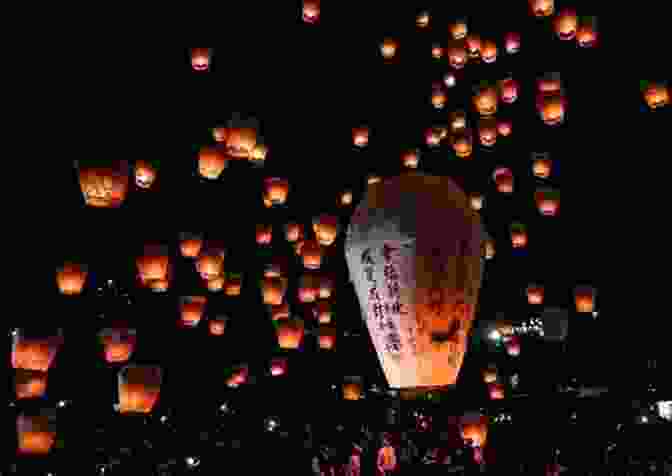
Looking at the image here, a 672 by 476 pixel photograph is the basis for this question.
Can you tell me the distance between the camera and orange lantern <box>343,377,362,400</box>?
37.4 ft

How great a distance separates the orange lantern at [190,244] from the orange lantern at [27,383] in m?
3.09

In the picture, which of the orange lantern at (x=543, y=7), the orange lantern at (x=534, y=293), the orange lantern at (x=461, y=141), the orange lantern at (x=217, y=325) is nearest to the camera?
the orange lantern at (x=543, y=7)

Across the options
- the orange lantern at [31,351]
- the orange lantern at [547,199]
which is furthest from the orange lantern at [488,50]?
the orange lantern at [31,351]

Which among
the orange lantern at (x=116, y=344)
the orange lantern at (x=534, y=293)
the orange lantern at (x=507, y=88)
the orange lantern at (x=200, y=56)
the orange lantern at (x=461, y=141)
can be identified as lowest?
the orange lantern at (x=116, y=344)

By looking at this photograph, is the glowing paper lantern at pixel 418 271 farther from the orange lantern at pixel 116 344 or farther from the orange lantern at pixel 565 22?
the orange lantern at pixel 565 22

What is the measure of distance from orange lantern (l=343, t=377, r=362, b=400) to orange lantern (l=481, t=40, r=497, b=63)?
5.44 meters

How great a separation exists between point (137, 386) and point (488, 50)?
7096 millimetres

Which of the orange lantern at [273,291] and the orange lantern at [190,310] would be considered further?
the orange lantern at [273,291]

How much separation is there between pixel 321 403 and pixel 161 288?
9.89ft

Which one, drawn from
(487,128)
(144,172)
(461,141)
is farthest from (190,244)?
(487,128)

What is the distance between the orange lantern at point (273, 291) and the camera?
11.8 meters

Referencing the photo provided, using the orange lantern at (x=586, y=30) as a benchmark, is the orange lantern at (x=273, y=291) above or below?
below

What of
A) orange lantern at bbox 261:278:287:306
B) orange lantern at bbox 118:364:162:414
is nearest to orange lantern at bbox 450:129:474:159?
orange lantern at bbox 261:278:287:306

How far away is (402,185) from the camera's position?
7266 millimetres
